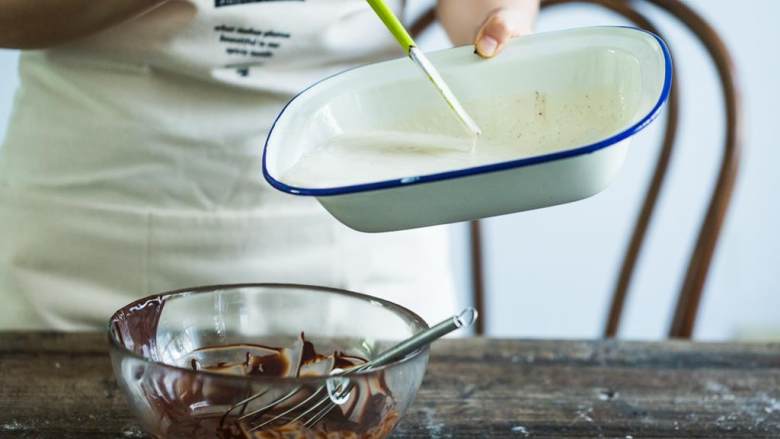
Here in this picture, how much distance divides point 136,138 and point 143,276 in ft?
0.42

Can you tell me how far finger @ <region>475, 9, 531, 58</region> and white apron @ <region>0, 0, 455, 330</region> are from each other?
23cm

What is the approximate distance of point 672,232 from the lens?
171 cm

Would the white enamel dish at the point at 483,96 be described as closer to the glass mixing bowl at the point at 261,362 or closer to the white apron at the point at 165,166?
the glass mixing bowl at the point at 261,362

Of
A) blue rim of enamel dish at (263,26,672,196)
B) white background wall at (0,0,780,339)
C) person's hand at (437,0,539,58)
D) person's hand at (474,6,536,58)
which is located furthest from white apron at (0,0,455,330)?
white background wall at (0,0,780,339)

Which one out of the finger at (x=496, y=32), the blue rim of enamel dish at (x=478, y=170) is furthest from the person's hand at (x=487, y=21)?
the blue rim of enamel dish at (x=478, y=170)

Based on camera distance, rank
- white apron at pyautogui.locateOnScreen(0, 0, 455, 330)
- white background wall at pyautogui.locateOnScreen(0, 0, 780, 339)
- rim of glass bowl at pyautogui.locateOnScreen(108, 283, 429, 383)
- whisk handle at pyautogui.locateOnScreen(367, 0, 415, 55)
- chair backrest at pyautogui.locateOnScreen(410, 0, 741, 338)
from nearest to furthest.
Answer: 1. rim of glass bowl at pyautogui.locateOnScreen(108, 283, 429, 383)
2. whisk handle at pyautogui.locateOnScreen(367, 0, 415, 55)
3. white apron at pyautogui.locateOnScreen(0, 0, 455, 330)
4. chair backrest at pyautogui.locateOnScreen(410, 0, 741, 338)
5. white background wall at pyautogui.locateOnScreen(0, 0, 780, 339)

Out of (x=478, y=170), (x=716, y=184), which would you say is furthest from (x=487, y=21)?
(x=716, y=184)

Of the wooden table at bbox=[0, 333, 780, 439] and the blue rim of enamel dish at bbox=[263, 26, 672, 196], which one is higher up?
the blue rim of enamel dish at bbox=[263, 26, 672, 196]

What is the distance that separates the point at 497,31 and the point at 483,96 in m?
0.05

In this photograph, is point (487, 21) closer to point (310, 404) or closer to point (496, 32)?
point (496, 32)

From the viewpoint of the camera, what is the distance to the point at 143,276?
950 mm

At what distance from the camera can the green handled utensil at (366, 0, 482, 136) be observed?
2.08 feet

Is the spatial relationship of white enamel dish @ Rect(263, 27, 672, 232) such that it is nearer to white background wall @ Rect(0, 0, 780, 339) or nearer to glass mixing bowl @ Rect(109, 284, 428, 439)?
glass mixing bowl @ Rect(109, 284, 428, 439)

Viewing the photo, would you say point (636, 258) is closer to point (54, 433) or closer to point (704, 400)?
point (704, 400)
